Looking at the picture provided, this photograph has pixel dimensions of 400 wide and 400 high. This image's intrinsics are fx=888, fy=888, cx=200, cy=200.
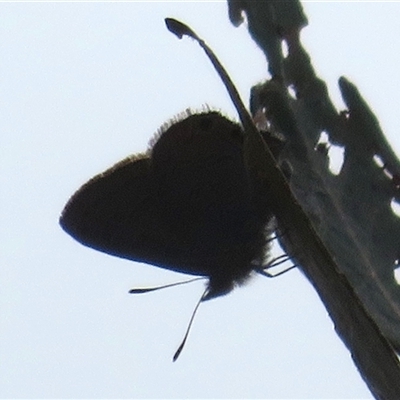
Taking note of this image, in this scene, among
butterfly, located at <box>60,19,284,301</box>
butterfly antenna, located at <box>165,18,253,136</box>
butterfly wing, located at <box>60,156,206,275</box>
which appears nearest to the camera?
butterfly antenna, located at <box>165,18,253,136</box>

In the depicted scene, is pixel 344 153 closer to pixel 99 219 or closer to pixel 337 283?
pixel 337 283

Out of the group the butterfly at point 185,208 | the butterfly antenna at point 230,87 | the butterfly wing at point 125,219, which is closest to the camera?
the butterfly antenna at point 230,87

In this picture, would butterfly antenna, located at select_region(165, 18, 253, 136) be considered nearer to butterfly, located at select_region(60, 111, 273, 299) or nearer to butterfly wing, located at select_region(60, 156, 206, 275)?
butterfly, located at select_region(60, 111, 273, 299)

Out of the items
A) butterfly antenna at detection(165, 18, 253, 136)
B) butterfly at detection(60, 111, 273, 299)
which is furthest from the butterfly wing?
butterfly antenna at detection(165, 18, 253, 136)

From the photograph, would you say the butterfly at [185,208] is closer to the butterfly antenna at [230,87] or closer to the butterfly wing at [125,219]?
the butterfly wing at [125,219]

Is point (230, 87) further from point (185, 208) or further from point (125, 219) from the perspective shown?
point (125, 219)

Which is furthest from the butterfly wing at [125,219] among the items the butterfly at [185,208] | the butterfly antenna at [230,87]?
the butterfly antenna at [230,87]

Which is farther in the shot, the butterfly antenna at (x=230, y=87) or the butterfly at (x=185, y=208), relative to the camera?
the butterfly at (x=185, y=208)

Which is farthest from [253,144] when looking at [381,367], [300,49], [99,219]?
[99,219]

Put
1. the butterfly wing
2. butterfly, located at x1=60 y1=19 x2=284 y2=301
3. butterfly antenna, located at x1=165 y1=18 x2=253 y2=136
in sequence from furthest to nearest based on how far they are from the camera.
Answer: the butterfly wing < butterfly, located at x1=60 y1=19 x2=284 y2=301 < butterfly antenna, located at x1=165 y1=18 x2=253 y2=136
